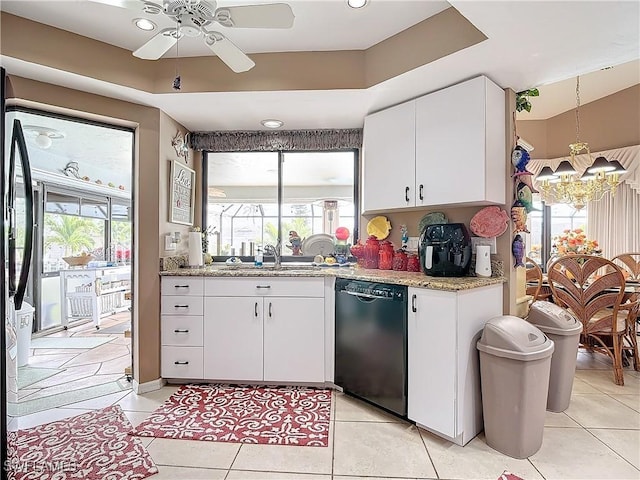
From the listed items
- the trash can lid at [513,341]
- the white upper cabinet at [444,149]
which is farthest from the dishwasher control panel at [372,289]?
the white upper cabinet at [444,149]

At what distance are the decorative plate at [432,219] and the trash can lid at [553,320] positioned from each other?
0.88 m

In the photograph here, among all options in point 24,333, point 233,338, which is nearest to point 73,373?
point 24,333

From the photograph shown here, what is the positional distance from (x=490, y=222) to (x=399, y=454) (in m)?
1.55

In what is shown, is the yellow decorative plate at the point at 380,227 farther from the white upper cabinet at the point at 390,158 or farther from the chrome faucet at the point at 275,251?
the chrome faucet at the point at 275,251

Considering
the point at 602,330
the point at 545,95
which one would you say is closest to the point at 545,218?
the point at 545,95

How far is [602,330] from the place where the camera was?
9.60 feet

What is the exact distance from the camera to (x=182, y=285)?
2.78 m

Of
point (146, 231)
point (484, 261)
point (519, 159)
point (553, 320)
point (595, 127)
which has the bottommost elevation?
point (553, 320)

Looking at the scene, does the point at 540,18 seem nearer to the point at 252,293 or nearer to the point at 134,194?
the point at 252,293

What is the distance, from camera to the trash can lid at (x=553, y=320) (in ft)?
7.61

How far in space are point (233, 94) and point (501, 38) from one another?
1.73 m

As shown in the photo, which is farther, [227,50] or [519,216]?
[519,216]

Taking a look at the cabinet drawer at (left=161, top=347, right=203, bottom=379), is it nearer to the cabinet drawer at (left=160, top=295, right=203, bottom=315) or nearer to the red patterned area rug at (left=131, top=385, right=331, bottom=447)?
the red patterned area rug at (left=131, top=385, right=331, bottom=447)

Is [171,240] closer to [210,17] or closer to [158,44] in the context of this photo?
[158,44]
